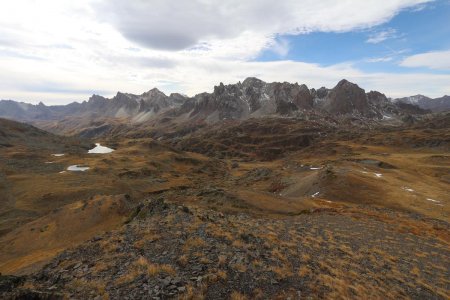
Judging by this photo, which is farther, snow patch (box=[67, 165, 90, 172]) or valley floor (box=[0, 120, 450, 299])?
snow patch (box=[67, 165, 90, 172])

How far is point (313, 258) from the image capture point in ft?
80.0

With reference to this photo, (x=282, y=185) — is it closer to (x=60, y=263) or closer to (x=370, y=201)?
(x=370, y=201)

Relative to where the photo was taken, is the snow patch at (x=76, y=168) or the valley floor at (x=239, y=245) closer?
the valley floor at (x=239, y=245)

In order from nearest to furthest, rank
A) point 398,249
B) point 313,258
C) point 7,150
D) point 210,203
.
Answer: point 313,258
point 398,249
point 210,203
point 7,150

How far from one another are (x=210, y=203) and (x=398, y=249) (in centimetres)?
2605

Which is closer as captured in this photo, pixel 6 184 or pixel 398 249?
pixel 398 249

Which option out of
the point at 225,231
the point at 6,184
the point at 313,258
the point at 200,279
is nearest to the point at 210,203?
the point at 225,231

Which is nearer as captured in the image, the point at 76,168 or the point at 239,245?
the point at 239,245

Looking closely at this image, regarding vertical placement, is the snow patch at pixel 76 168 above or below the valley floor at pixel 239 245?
below

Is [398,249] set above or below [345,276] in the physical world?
below

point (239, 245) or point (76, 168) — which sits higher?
point (239, 245)

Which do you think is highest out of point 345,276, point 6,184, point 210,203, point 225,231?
point 225,231

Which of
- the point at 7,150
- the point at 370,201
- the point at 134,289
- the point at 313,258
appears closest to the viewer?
the point at 134,289

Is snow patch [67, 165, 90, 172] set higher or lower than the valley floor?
lower
